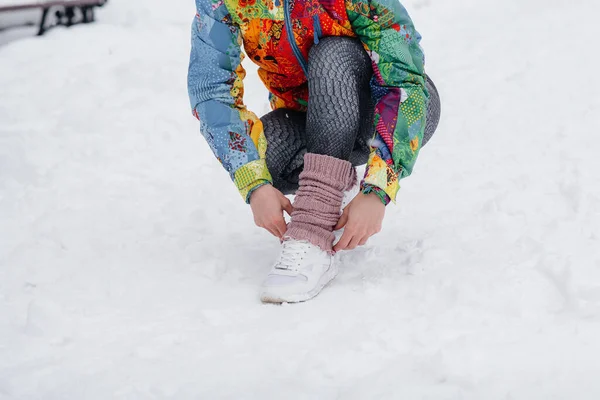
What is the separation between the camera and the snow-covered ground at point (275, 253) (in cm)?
135

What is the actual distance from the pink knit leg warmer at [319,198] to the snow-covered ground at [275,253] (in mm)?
174

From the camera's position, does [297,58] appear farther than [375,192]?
Yes

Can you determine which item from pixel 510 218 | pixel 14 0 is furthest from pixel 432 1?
pixel 510 218

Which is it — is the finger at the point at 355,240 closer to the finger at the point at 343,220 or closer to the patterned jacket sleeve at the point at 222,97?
the finger at the point at 343,220

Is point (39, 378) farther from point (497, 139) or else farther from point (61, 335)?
point (497, 139)

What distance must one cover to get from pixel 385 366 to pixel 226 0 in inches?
41.8

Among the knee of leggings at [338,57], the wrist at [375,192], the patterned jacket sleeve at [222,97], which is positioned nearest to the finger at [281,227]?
the patterned jacket sleeve at [222,97]

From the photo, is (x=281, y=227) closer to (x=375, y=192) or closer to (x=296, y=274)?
(x=296, y=274)

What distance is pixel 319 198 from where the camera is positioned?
1709mm

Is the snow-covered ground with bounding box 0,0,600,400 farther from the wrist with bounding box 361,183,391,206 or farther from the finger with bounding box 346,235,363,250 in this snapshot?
the wrist with bounding box 361,183,391,206

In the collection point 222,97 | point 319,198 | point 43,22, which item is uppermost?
point 222,97

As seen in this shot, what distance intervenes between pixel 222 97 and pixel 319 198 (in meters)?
0.41

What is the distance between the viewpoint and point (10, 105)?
3207 mm

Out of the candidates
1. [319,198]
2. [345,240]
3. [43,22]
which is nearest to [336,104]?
[319,198]
